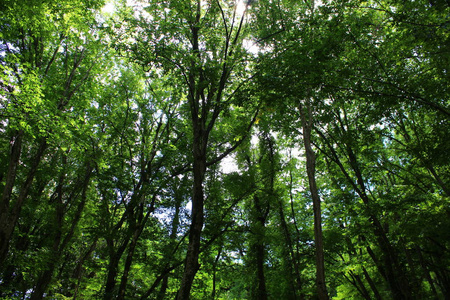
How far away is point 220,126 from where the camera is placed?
12.0m

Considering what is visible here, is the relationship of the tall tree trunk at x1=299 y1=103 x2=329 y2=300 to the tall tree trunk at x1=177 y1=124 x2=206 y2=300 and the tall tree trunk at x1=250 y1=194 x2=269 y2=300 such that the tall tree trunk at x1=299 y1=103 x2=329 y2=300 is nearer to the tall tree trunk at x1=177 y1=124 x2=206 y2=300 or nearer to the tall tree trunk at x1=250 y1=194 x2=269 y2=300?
the tall tree trunk at x1=177 y1=124 x2=206 y2=300

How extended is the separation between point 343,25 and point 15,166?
10.5 meters

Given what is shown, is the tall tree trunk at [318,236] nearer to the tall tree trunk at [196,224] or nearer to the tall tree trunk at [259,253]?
the tall tree trunk at [196,224]

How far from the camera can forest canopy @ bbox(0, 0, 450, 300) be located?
21.1 ft

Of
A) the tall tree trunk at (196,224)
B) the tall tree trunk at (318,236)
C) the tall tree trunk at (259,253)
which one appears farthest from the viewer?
the tall tree trunk at (259,253)

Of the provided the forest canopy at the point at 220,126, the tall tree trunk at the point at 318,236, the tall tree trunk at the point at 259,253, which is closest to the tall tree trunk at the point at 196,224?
the forest canopy at the point at 220,126

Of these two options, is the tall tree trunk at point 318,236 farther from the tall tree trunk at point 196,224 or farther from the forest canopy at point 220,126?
the tall tree trunk at point 196,224

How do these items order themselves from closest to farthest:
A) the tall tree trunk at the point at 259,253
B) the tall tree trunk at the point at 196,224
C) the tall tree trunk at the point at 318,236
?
the tall tree trunk at the point at 196,224 < the tall tree trunk at the point at 318,236 < the tall tree trunk at the point at 259,253

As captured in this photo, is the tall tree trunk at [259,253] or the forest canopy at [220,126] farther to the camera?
the tall tree trunk at [259,253]

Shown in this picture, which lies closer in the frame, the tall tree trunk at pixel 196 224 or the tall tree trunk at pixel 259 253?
the tall tree trunk at pixel 196 224

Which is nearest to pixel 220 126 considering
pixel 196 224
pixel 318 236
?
pixel 196 224

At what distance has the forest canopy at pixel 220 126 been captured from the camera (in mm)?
6441

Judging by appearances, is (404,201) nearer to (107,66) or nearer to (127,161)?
(127,161)

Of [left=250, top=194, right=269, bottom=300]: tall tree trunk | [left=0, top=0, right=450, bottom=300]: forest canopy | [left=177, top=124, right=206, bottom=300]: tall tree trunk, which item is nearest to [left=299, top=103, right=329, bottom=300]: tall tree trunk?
[left=0, top=0, right=450, bottom=300]: forest canopy
